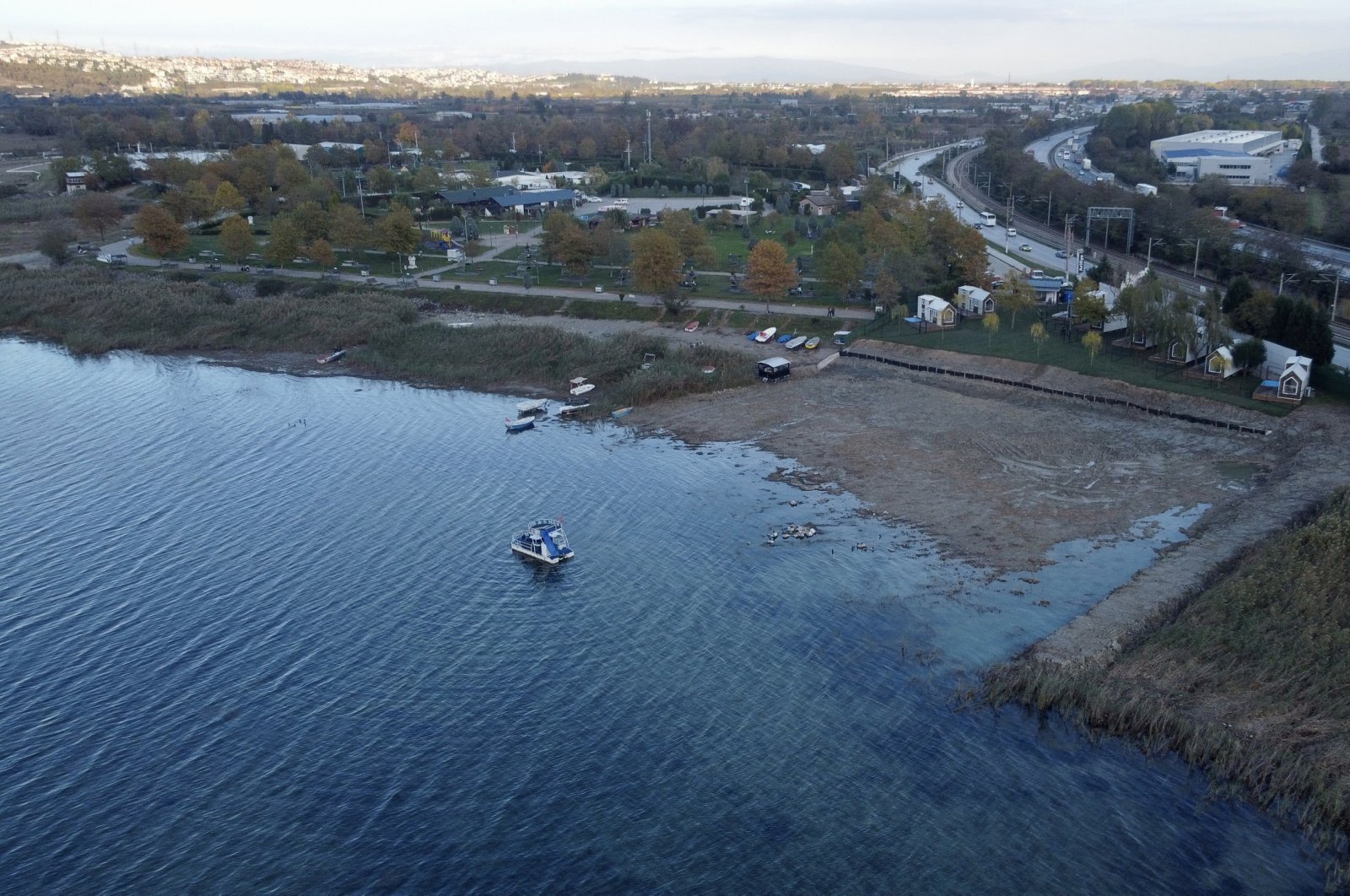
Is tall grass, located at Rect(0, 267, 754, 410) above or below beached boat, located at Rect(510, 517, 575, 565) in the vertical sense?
above

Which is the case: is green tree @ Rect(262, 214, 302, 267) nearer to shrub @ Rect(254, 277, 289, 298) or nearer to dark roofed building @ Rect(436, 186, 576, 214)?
shrub @ Rect(254, 277, 289, 298)

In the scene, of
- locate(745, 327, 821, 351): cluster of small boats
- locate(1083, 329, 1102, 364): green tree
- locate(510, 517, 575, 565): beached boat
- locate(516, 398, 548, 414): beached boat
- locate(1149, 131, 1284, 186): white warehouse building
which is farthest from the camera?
locate(1149, 131, 1284, 186): white warehouse building

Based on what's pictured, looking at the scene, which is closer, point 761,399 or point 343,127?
point 761,399

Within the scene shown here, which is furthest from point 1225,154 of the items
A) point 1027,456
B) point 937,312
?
point 1027,456

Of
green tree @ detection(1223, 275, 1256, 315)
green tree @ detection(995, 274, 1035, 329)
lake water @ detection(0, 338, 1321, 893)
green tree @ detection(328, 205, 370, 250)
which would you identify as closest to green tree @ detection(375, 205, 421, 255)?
green tree @ detection(328, 205, 370, 250)

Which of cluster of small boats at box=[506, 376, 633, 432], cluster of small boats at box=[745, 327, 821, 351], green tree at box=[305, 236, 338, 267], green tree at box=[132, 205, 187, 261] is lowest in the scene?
cluster of small boats at box=[506, 376, 633, 432]

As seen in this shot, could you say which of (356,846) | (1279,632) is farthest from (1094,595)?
(356,846)

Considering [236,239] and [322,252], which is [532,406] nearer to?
[322,252]

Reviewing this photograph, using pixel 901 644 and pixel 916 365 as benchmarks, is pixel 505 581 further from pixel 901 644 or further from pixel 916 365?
pixel 916 365
